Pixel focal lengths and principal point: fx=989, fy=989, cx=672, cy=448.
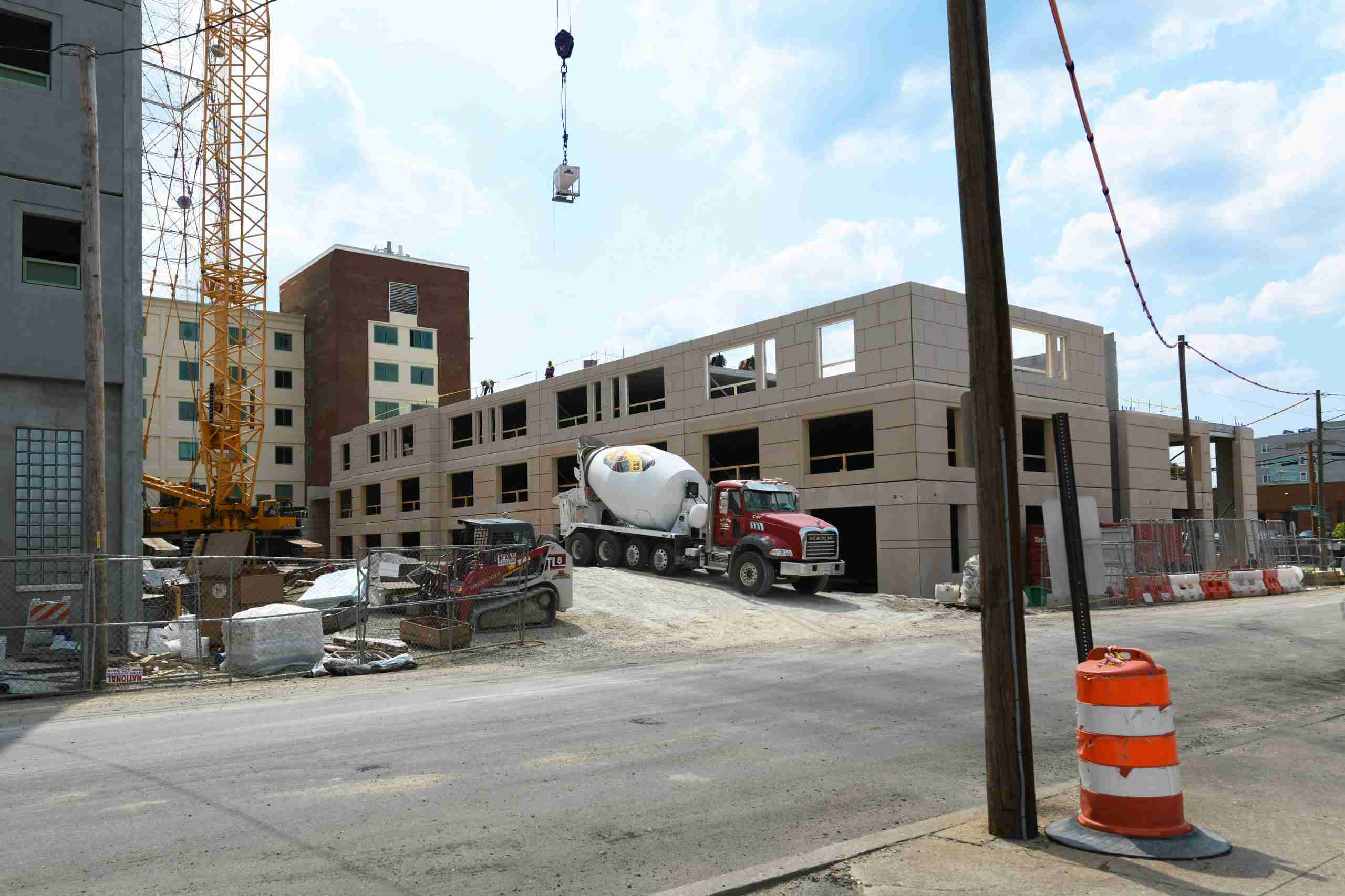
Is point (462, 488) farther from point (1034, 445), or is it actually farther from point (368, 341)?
point (1034, 445)

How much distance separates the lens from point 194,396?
72062 millimetres

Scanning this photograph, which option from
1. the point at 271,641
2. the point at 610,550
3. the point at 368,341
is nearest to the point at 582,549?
the point at 610,550

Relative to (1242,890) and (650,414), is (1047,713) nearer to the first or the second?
(1242,890)

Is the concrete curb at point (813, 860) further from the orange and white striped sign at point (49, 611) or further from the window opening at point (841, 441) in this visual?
the window opening at point (841, 441)

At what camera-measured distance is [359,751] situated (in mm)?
8609

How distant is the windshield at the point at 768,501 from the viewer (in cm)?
2642

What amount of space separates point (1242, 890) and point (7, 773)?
29.1 ft

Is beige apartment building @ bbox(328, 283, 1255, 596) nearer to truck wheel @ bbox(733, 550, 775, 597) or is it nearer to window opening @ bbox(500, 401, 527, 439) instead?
window opening @ bbox(500, 401, 527, 439)

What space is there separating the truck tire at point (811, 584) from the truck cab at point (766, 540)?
0.6 inches

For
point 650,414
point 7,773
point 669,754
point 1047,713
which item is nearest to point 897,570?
point 650,414

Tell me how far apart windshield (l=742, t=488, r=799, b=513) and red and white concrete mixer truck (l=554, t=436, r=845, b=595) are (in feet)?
0.07

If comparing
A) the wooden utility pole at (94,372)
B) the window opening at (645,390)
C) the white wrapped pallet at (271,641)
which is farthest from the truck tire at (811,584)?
the wooden utility pole at (94,372)

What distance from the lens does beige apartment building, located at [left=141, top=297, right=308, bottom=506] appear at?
6988cm

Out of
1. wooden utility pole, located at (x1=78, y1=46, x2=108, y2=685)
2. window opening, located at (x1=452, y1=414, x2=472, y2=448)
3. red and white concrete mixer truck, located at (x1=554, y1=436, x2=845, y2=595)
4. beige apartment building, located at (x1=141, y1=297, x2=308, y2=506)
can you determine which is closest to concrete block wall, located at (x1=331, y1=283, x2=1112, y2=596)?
red and white concrete mixer truck, located at (x1=554, y1=436, x2=845, y2=595)
